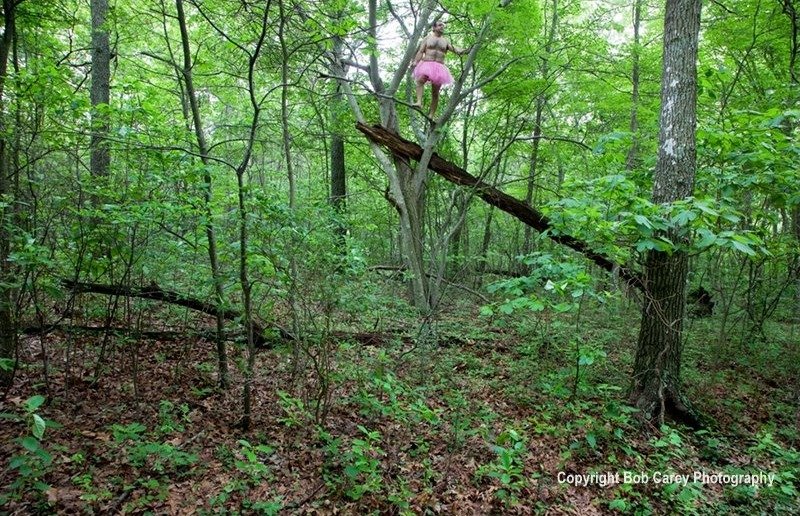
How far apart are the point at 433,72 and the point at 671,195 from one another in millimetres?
3955

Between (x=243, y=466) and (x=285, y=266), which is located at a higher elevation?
(x=285, y=266)

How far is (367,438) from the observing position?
441 centimetres

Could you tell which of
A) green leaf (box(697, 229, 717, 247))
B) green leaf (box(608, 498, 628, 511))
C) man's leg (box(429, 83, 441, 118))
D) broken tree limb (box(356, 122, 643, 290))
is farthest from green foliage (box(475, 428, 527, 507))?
man's leg (box(429, 83, 441, 118))

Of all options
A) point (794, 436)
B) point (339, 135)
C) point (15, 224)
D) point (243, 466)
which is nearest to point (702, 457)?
point (794, 436)

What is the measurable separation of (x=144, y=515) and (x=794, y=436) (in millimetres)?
6662

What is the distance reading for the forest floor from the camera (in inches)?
134

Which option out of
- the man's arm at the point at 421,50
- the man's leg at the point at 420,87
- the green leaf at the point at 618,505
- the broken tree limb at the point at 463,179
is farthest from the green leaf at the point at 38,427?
the man's arm at the point at 421,50

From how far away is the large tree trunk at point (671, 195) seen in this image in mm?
4887

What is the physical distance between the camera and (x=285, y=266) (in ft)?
13.4

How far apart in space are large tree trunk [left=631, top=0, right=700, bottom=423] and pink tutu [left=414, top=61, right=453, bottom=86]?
310 cm

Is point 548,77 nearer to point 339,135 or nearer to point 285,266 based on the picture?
point 339,135

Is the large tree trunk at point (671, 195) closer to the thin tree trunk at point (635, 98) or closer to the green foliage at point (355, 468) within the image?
the green foliage at point (355, 468)

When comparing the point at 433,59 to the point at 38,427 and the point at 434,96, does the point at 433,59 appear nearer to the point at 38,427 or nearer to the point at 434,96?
the point at 434,96

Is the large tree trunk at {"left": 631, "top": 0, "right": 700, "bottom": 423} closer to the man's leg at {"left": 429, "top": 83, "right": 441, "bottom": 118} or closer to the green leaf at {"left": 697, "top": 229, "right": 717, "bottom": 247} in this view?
the green leaf at {"left": 697, "top": 229, "right": 717, "bottom": 247}
